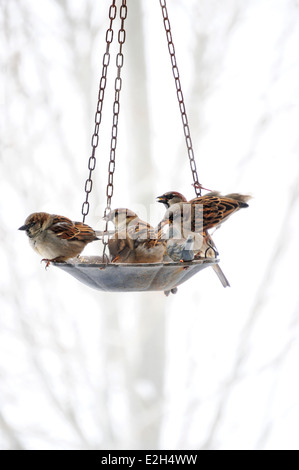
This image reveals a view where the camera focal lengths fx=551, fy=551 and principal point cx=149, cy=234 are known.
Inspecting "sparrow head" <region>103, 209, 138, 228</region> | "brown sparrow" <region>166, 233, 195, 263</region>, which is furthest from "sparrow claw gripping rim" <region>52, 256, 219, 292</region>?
"sparrow head" <region>103, 209, 138, 228</region>

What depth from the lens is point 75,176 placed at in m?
3.85

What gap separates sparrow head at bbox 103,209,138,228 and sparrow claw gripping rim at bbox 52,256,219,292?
27 cm

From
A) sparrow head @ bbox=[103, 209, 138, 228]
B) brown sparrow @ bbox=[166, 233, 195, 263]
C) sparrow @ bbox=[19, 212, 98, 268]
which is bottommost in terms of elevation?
brown sparrow @ bbox=[166, 233, 195, 263]

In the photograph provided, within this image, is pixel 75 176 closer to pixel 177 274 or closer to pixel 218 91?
pixel 218 91

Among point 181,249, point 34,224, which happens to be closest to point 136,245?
point 181,249

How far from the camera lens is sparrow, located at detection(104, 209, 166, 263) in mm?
1879

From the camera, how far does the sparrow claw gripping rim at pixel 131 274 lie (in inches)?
66.8

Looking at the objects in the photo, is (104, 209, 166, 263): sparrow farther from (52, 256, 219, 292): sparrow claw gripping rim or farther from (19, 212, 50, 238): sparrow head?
(19, 212, 50, 238): sparrow head

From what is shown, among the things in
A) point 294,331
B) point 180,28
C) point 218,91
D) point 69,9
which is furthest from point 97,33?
point 294,331

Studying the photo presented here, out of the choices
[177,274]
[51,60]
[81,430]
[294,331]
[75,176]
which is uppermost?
[51,60]

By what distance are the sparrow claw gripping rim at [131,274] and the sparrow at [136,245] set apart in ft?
0.35

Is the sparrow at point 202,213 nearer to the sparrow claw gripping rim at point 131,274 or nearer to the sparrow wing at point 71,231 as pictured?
the sparrow claw gripping rim at point 131,274

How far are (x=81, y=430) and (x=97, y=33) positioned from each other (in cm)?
290

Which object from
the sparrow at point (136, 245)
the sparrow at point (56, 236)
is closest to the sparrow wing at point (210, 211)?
the sparrow at point (136, 245)
